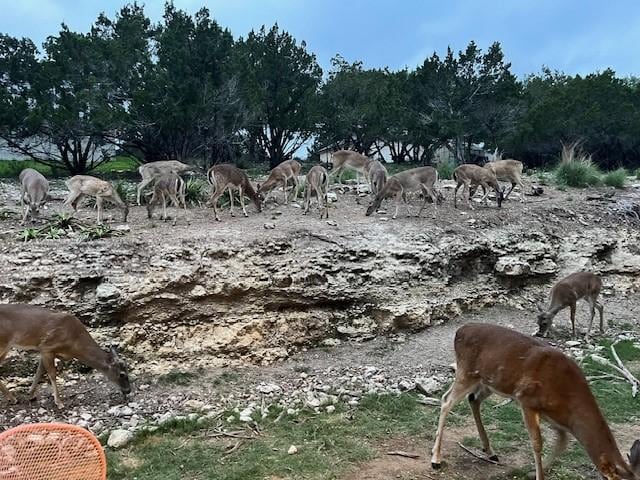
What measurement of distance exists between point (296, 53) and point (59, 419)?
19.2m

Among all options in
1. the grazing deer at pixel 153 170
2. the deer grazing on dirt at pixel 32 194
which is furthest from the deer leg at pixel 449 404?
the grazing deer at pixel 153 170

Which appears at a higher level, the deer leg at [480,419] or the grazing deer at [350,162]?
the grazing deer at [350,162]

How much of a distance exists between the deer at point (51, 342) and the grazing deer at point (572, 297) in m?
7.62

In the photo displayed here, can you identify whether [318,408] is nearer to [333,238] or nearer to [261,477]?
[261,477]

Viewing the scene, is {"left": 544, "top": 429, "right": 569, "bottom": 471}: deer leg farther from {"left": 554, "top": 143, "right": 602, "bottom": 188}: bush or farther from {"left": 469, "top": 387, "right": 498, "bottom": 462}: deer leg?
{"left": 554, "top": 143, "right": 602, "bottom": 188}: bush

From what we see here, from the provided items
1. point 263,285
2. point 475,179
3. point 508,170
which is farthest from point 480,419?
point 508,170

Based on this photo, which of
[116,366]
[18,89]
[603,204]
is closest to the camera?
[116,366]

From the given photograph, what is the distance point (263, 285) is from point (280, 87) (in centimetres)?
1474

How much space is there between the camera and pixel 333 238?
12.0m

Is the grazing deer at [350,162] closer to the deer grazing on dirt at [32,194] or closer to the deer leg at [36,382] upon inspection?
the deer grazing on dirt at [32,194]

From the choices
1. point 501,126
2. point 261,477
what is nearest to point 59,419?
point 261,477

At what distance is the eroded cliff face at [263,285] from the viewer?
9648mm

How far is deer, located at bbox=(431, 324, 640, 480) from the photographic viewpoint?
5.32 m

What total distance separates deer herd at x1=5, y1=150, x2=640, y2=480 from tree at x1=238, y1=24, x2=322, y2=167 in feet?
28.9
